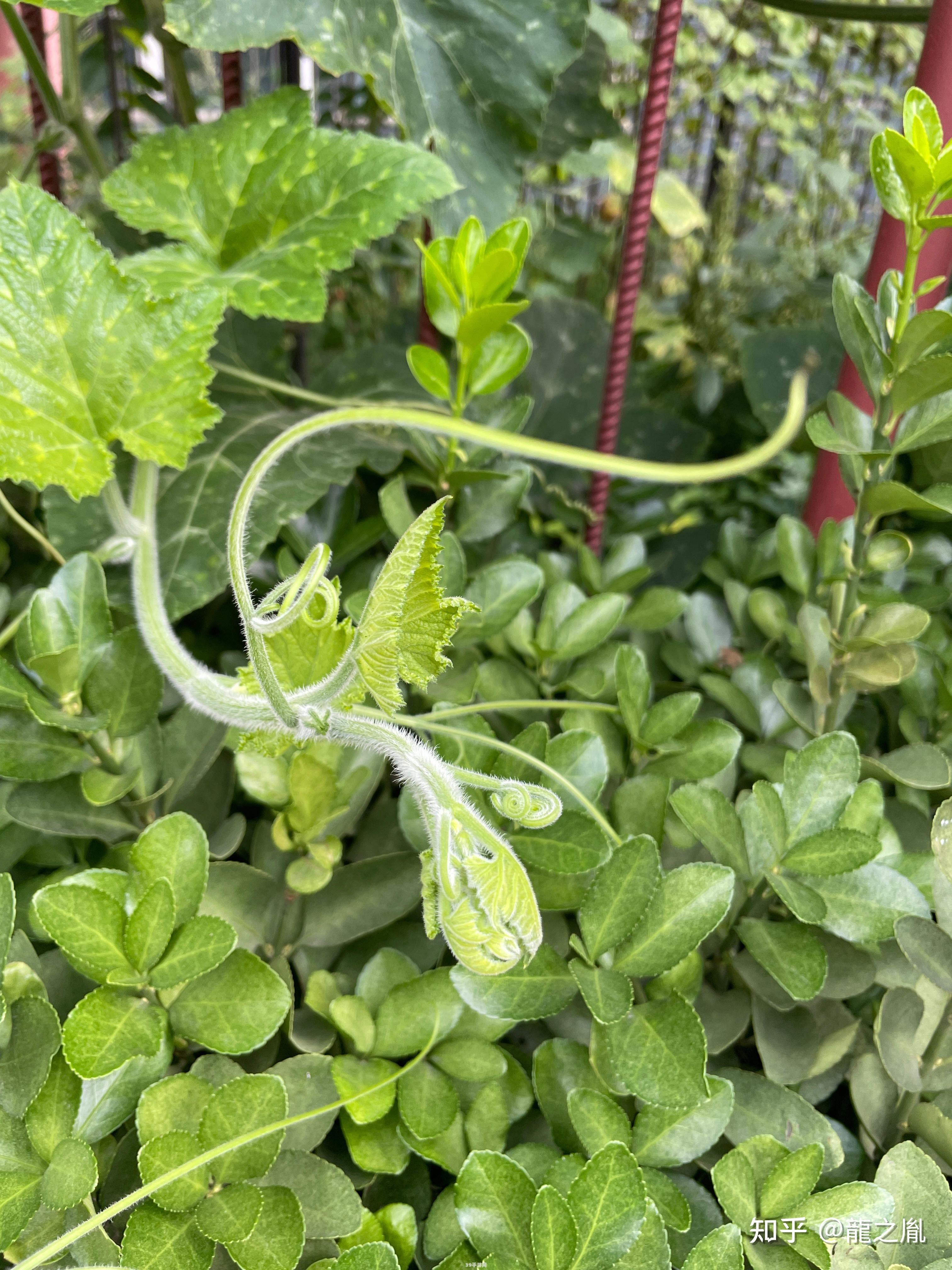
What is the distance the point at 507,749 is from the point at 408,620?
9 centimetres

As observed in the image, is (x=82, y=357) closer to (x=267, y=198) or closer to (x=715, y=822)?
(x=267, y=198)

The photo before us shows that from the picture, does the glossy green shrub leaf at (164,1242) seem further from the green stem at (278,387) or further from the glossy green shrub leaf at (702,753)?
the green stem at (278,387)

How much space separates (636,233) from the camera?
565 mm

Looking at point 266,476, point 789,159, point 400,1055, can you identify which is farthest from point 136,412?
point 789,159

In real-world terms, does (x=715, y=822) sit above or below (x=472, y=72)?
Answer: below

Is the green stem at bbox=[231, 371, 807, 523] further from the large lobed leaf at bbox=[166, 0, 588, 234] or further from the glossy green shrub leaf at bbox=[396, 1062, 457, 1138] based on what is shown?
the large lobed leaf at bbox=[166, 0, 588, 234]

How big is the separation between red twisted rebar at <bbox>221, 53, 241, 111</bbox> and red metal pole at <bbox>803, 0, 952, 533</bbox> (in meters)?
0.42

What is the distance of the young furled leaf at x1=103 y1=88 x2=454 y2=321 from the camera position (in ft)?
1.66

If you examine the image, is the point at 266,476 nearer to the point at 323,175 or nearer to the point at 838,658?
the point at 323,175

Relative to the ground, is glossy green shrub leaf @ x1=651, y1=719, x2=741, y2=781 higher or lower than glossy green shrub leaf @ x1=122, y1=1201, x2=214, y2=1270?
higher

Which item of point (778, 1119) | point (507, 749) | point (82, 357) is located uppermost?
point (82, 357)

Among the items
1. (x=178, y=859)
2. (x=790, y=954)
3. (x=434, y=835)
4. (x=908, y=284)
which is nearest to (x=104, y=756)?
(x=178, y=859)

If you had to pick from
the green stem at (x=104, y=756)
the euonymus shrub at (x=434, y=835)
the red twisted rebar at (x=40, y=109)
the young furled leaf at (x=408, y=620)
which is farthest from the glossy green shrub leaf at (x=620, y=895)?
the red twisted rebar at (x=40, y=109)

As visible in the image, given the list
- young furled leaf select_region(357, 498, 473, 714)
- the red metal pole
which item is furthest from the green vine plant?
the red metal pole
